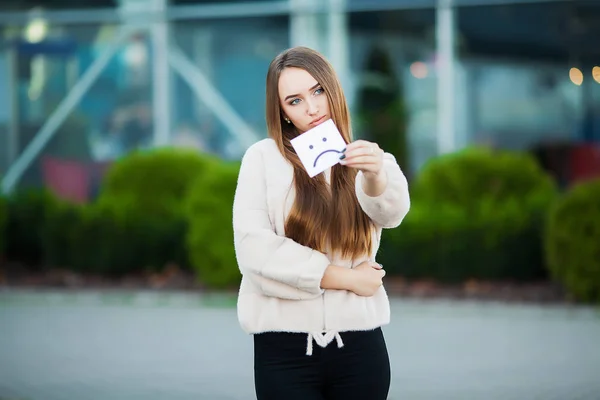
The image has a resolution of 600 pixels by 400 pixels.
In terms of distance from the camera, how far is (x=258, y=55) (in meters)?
14.7

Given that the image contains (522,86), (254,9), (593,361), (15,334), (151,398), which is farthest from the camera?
(254,9)

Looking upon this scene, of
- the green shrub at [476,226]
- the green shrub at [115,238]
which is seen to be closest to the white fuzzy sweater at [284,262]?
the green shrub at [476,226]

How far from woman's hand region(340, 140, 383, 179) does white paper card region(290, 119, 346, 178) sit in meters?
0.04

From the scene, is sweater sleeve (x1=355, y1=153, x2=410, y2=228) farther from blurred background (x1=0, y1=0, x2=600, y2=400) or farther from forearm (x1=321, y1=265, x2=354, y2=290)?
blurred background (x1=0, y1=0, x2=600, y2=400)

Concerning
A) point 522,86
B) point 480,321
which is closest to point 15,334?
point 480,321

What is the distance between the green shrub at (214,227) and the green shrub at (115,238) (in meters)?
0.97

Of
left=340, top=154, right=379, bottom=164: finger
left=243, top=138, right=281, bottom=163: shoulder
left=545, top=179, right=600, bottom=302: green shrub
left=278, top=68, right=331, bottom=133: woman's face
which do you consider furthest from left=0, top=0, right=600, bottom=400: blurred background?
left=340, top=154, right=379, bottom=164: finger

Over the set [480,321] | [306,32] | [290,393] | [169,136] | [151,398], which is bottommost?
[290,393]

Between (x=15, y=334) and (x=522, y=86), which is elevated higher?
(x=522, y=86)

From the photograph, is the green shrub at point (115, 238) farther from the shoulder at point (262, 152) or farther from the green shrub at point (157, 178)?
the shoulder at point (262, 152)

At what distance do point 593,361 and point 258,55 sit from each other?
7.92 meters

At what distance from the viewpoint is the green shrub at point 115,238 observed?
1255 cm

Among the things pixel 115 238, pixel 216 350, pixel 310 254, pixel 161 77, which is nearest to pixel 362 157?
pixel 310 254

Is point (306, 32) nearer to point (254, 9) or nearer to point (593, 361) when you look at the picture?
point (254, 9)
